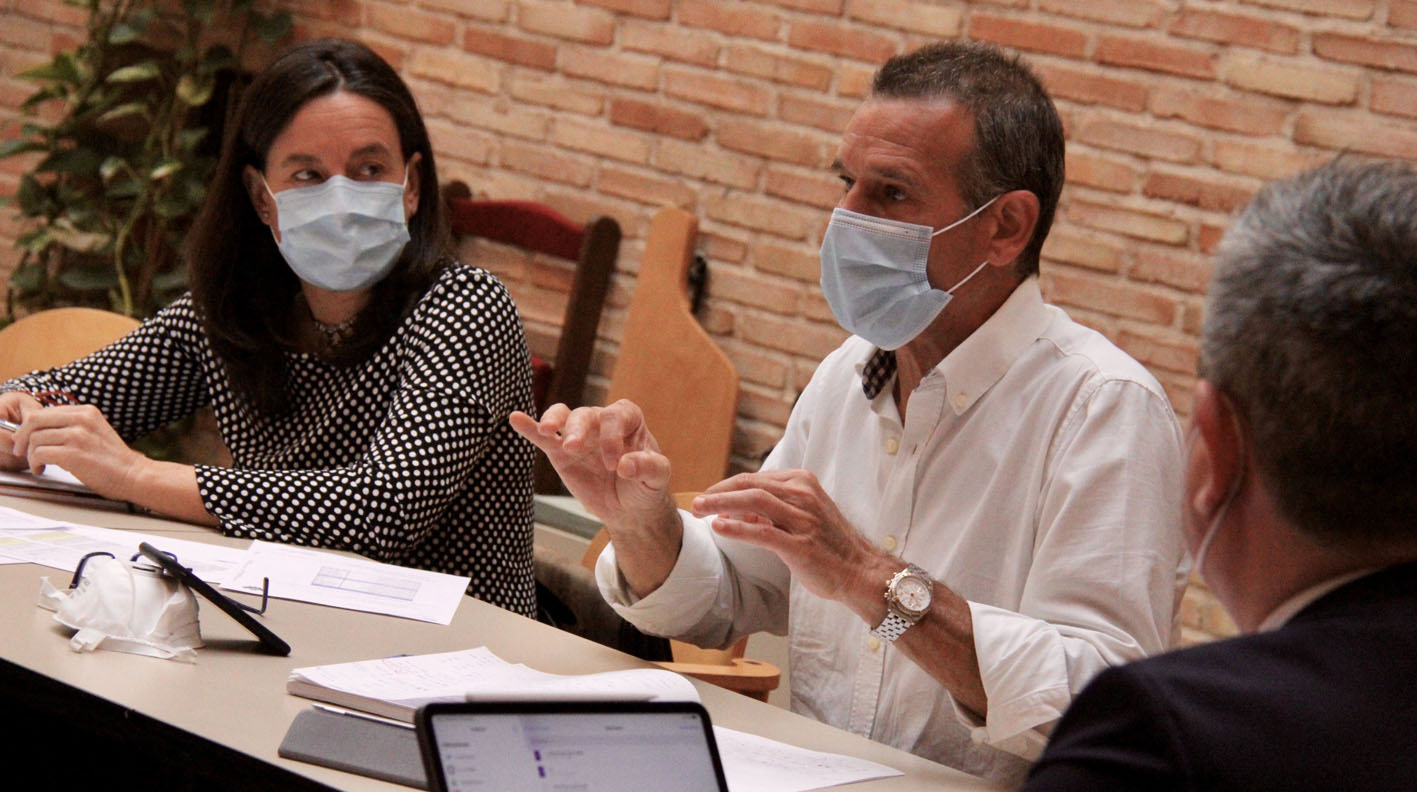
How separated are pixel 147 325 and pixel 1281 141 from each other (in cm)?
231

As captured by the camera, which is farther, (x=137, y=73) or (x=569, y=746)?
(x=137, y=73)

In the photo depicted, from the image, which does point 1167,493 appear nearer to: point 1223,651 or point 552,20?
point 1223,651

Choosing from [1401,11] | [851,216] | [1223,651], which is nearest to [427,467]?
[851,216]

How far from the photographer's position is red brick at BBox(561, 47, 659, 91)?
3.83 meters

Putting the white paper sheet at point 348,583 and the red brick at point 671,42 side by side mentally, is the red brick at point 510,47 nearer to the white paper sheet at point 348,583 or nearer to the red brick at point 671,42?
the red brick at point 671,42

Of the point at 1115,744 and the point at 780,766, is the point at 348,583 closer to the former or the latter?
the point at 780,766

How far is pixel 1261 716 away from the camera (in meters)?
0.84

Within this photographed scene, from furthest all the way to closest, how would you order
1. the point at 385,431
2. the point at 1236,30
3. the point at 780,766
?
the point at 1236,30, the point at 385,431, the point at 780,766

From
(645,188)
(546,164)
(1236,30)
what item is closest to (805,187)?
(645,188)

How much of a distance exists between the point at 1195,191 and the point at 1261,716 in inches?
99.0

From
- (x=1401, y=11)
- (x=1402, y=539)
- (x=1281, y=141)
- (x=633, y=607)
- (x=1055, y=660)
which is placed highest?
(x=1401, y=11)

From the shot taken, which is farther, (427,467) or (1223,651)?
(427,467)

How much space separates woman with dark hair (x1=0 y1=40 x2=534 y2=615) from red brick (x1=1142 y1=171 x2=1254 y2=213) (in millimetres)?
1510

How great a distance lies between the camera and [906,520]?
6.42 ft
